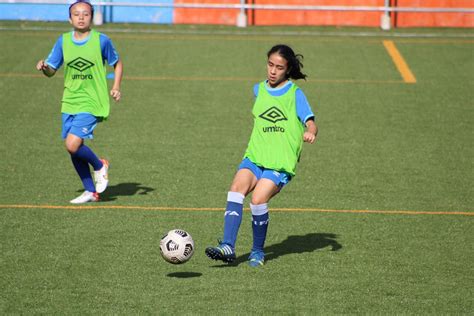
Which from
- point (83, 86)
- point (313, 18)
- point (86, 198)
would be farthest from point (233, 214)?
point (313, 18)

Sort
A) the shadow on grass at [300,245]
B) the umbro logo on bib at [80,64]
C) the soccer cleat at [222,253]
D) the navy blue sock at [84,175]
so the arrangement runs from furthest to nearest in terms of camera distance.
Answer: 1. the navy blue sock at [84,175]
2. the umbro logo on bib at [80,64]
3. the shadow on grass at [300,245]
4. the soccer cleat at [222,253]

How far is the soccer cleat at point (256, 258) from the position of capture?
9.66 meters

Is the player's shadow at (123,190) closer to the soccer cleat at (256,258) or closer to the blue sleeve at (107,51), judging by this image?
the blue sleeve at (107,51)

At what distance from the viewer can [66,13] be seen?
24.5 m

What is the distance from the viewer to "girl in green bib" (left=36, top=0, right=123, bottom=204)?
11.9 meters

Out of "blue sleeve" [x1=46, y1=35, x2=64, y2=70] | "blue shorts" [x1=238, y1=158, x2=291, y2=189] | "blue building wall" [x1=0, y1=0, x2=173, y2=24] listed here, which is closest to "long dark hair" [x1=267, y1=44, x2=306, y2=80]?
"blue shorts" [x1=238, y1=158, x2=291, y2=189]

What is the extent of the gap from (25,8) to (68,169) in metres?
11.6

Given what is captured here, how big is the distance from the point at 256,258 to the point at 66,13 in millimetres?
15802

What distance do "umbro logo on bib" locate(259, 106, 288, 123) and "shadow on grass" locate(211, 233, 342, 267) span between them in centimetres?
123

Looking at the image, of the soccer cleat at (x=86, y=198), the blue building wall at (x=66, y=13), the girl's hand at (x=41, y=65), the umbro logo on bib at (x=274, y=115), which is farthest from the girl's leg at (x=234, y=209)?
the blue building wall at (x=66, y=13)

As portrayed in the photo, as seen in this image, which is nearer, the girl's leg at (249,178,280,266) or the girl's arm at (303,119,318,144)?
the girl's arm at (303,119,318,144)

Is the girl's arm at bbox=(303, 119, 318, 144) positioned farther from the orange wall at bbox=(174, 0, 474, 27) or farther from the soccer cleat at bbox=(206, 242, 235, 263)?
the orange wall at bbox=(174, 0, 474, 27)

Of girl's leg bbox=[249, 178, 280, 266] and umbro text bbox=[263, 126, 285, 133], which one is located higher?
umbro text bbox=[263, 126, 285, 133]

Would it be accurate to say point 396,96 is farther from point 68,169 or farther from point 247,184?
point 247,184
